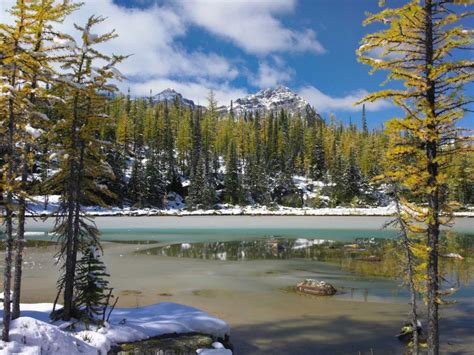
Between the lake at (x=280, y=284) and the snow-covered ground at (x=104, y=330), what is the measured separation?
63.9 inches

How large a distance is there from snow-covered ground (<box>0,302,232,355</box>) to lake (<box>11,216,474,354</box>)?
1.62 m

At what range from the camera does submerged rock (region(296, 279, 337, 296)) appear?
19391mm

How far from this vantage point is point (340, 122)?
15162 centimetres

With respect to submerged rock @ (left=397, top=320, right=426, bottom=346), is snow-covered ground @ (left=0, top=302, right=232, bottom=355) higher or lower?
higher

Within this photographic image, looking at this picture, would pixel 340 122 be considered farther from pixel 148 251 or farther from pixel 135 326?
pixel 135 326

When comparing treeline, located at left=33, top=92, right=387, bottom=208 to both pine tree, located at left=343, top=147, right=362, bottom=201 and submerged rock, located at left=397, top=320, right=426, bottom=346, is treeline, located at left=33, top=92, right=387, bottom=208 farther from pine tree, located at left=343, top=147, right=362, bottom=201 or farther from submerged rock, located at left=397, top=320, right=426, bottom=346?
submerged rock, located at left=397, top=320, right=426, bottom=346

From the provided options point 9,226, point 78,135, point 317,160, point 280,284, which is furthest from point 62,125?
point 317,160

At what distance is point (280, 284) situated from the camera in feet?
71.9

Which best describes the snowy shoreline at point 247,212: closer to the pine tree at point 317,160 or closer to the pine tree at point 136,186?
the pine tree at point 136,186

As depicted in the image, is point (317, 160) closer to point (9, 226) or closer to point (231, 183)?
point (231, 183)

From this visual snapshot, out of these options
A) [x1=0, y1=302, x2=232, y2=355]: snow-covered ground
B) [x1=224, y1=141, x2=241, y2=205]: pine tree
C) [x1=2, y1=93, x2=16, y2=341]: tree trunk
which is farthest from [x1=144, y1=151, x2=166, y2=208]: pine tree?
[x1=2, y1=93, x2=16, y2=341]: tree trunk

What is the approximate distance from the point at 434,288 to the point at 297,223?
52778 mm

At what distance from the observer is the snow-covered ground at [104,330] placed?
955 cm

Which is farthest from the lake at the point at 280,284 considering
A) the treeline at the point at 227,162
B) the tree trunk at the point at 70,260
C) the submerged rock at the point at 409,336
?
the treeline at the point at 227,162
